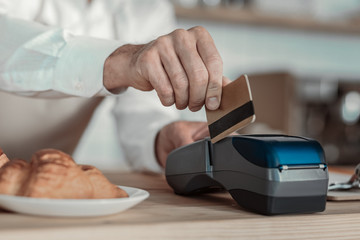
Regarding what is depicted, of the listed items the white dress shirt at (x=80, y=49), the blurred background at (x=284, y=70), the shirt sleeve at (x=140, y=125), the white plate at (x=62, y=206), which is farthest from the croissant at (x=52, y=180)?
the blurred background at (x=284, y=70)

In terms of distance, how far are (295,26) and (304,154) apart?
7.24ft

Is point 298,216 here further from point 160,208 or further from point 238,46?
point 238,46

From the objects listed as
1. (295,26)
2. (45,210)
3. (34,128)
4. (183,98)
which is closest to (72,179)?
(45,210)

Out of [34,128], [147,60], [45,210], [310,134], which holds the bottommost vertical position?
[310,134]

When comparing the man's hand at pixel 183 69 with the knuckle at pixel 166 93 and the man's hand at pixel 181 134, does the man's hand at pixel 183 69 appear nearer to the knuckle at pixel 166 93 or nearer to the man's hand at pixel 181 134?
the knuckle at pixel 166 93

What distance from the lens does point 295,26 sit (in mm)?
2648

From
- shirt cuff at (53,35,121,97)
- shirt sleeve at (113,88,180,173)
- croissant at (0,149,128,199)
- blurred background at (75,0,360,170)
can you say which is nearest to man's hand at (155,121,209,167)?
shirt sleeve at (113,88,180,173)

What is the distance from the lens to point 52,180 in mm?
480

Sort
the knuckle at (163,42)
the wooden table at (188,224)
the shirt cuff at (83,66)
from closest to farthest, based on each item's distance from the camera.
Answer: the wooden table at (188,224) < the knuckle at (163,42) < the shirt cuff at (83,66)

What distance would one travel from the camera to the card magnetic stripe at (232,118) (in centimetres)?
54

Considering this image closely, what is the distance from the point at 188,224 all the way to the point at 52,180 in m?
0.14

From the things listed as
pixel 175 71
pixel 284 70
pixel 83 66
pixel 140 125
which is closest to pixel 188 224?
pixel 175 71

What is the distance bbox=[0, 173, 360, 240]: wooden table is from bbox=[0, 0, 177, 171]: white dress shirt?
28cm

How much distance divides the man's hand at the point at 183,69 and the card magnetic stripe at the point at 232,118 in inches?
0.9
